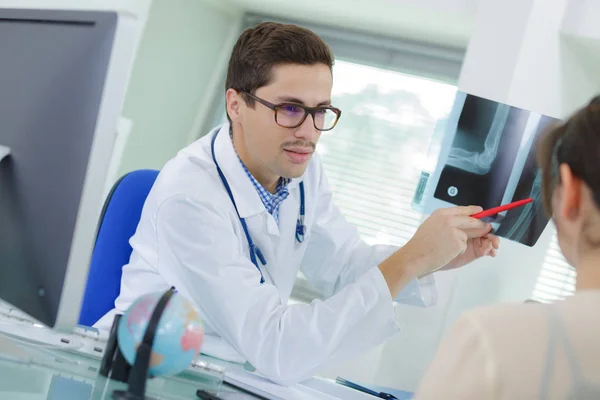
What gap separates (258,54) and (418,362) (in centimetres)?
123

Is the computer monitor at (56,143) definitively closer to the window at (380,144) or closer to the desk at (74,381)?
the desk at (74,381)

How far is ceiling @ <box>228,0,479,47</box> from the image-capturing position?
2.58m

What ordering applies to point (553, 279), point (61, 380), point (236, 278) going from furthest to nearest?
point (553, 279), point (236, 278), point (61, 380)

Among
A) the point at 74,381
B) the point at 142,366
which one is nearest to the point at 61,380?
the point at 74,381

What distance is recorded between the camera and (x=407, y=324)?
2445mm

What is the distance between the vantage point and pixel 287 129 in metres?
1.73

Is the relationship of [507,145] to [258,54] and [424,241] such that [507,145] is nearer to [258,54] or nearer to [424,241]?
[424,241]

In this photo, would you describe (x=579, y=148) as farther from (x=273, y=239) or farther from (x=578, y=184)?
(x=273, y=239)

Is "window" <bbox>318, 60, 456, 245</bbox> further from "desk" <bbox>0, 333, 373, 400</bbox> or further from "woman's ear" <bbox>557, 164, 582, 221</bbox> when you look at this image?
"woman's ear" <bbox>557, 164, 582, 221</bbox>

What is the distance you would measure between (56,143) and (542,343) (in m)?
0.64

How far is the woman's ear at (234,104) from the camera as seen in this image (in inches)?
72.5

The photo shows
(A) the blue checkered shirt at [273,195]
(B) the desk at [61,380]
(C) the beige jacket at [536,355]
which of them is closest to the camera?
(C) the beige jacket at [536,355]

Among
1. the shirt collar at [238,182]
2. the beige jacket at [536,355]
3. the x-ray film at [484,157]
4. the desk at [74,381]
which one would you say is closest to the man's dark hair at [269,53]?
the shirt collar at [238,182]

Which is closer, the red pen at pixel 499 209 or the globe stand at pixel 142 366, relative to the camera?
the globe stand at pixel 142 366
